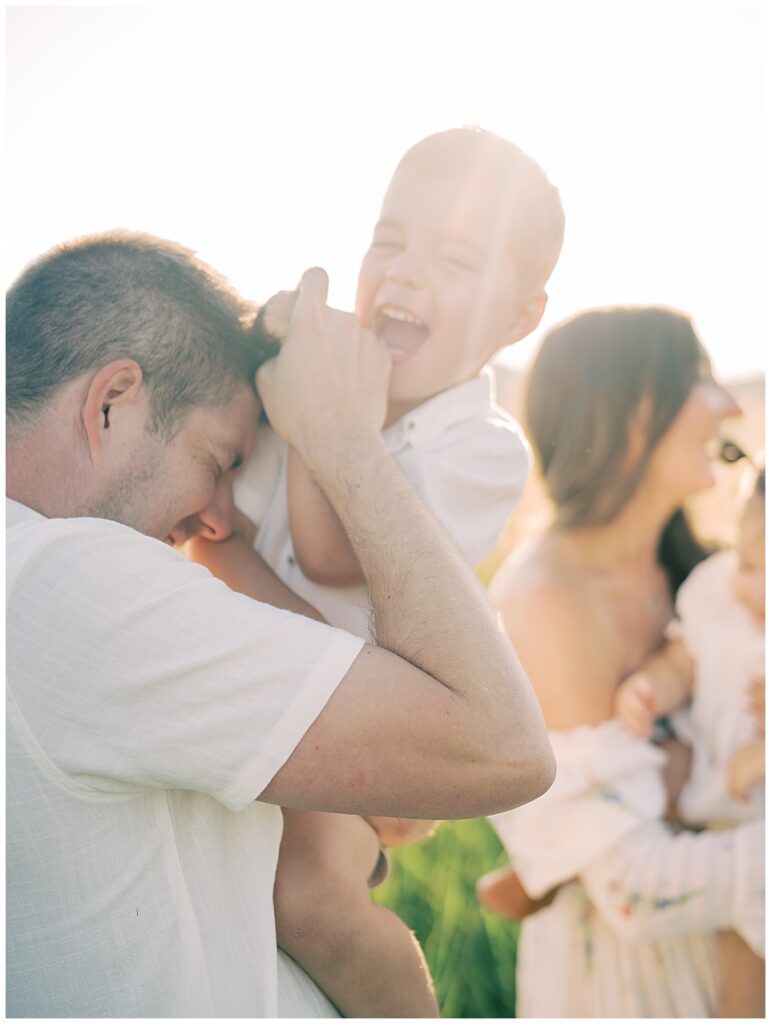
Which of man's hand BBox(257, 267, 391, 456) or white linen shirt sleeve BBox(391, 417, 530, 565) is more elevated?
man's hand BBox(257, 267, 391, 456)

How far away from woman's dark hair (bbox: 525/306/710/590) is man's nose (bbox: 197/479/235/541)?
1.32m

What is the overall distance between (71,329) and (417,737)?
617 millimetres

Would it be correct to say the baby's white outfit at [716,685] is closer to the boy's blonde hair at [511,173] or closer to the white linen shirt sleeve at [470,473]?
the white linen shirt sleeve at [470,473]

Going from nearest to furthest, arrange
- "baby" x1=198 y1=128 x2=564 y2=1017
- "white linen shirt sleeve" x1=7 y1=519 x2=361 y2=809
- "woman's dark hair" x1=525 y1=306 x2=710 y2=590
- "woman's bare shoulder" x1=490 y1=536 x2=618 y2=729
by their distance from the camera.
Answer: "white linen shirt sleeve" x1=7 y1=519 x2=361 y2=809 < "baby" x1=198 y1=128 x2=564 y2=1017 < "woman's bare shoulder" x1=490 y1=536 x2=618 y2=729 < "woman's dark hair" x1=525 y1=306 x2=710 y2=590

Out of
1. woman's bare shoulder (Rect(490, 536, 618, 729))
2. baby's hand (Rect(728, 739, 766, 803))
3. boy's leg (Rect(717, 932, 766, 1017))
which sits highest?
woman's bare shoulder (Rect(490, 536, 618, 729))

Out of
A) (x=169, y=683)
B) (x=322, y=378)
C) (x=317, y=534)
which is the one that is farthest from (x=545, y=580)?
(x=169, y=683)

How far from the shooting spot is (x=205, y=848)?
1036 mm

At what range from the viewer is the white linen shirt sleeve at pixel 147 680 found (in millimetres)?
898

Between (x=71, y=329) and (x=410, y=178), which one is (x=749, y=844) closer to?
(x=410, y=178)

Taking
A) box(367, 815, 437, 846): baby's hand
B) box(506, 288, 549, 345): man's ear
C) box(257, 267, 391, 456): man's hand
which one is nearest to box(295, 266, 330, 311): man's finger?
box(257, 267, 391, 456): man's hand

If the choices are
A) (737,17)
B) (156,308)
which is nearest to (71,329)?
(156,308)

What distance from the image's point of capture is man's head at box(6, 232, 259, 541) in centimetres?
110

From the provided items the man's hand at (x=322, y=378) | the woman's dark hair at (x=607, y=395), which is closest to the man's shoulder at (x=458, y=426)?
the man's hand at (x=322, y=378)

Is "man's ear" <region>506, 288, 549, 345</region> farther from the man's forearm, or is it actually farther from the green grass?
the green grass
